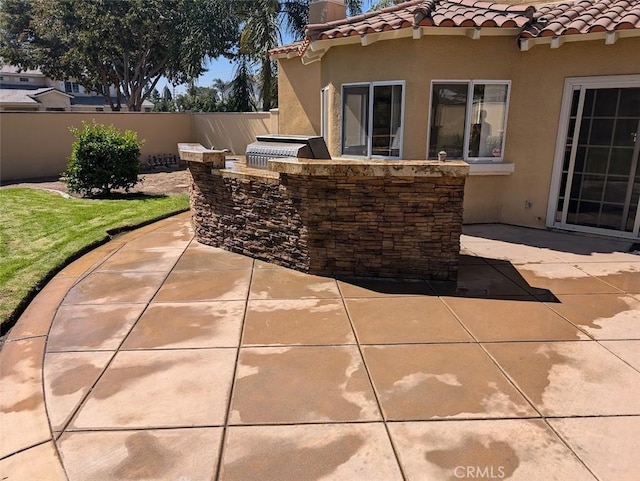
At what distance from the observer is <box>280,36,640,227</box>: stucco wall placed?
26.2ft

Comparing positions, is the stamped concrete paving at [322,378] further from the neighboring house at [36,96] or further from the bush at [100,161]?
the neighboring house at [36,96]

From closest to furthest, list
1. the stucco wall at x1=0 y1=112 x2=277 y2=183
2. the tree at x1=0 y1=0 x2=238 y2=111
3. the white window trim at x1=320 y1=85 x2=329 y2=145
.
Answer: the white window trim at x1=320 y1=85 x2=329 y2=145
the stucco wall at x1=0 y1=112 x2=277 y2=183
the tree at x1=0 y1=0 x2=238 y2=111

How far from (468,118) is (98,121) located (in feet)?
52.1

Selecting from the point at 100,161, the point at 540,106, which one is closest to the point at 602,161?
the point at 540,106

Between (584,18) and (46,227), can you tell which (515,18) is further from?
(46,227)

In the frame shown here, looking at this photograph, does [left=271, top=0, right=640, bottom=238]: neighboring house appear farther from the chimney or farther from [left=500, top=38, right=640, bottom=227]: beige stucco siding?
the chimney

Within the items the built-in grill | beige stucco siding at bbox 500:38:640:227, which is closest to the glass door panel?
beige stucco siding at bbox 500:38:640:227

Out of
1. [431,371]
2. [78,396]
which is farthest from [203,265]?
[431,371]

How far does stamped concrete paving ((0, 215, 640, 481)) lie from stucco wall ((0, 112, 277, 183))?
44.0ft

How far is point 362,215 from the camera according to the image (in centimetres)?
602

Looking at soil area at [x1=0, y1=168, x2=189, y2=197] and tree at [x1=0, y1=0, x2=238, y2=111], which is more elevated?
tree at [x1=0, y1=0, x2=238, y2=111]

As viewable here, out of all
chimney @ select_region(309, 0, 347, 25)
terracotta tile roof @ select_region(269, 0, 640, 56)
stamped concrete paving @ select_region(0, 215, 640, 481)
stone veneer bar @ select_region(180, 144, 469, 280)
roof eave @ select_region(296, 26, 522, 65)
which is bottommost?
stamped concrete paving @ select_region(0, 215, 640, 481)

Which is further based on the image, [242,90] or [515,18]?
[242,90]

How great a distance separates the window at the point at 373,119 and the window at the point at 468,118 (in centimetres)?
64
